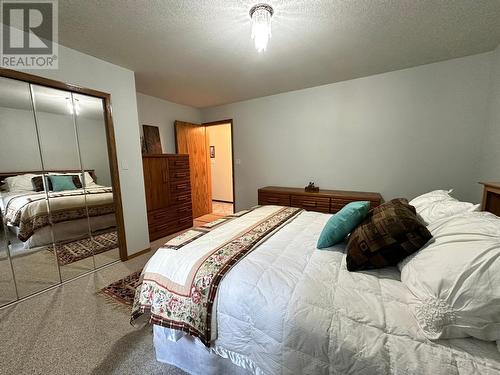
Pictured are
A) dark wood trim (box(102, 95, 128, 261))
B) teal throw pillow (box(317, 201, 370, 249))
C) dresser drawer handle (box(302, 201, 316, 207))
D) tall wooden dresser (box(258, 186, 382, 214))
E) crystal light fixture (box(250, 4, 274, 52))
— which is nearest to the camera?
teal throw pillow (box(317, 201, 370, 249))

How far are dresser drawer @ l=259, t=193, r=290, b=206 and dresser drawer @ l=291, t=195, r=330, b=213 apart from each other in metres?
0.10

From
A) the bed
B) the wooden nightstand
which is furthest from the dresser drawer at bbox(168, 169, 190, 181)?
the wooden nightstand

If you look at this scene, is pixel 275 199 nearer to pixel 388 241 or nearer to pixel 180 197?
pixel 180 197

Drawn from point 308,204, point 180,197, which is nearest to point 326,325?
point 308,204

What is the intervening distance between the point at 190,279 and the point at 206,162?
4057 mm

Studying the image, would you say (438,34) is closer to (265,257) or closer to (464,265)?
(464,265)

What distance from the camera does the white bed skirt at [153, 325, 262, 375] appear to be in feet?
3.35

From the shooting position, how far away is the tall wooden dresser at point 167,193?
10.8 feet

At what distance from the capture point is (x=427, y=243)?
Answer: 1.02 metres

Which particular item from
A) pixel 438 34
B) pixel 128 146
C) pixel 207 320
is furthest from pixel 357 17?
pixel 128 146

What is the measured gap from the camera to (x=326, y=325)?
804 mm

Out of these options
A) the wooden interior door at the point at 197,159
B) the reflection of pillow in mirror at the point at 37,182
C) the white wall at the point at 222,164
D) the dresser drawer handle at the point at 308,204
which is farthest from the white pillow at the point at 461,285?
the white wall at the point at 222,164
